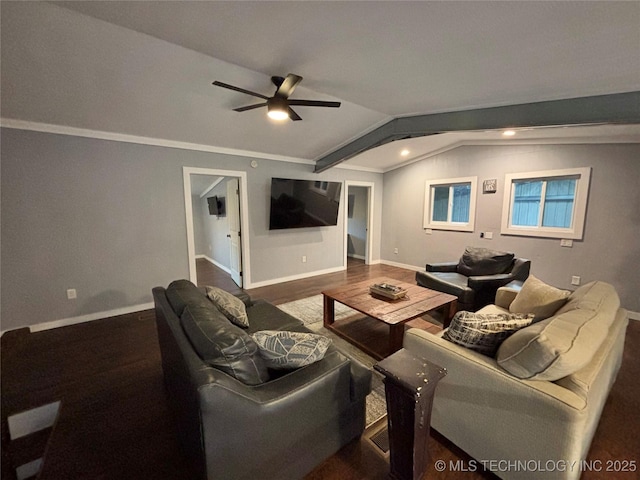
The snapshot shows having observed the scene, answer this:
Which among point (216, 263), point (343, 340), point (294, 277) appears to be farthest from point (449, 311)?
point (216, 263)

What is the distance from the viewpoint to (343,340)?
2801 millimetres

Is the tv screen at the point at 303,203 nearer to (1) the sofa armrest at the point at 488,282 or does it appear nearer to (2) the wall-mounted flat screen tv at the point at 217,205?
(2) the wall-mounted flat screen tv at the point at 217,205

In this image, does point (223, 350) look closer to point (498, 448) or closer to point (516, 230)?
point (498, 448)

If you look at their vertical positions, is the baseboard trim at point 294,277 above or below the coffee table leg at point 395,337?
below

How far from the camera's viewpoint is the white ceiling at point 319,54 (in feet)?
5.06

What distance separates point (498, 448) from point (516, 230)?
4121 mm

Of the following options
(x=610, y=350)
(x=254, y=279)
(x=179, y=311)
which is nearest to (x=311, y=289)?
(x=254, y=279)

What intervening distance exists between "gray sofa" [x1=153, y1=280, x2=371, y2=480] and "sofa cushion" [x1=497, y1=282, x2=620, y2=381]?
760 mm

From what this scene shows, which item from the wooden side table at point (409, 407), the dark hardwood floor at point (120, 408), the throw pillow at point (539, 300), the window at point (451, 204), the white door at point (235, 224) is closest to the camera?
the wooden side table at point (409, 407)

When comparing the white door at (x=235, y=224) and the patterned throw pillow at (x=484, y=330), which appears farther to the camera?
the white door at (x=235, y=224)

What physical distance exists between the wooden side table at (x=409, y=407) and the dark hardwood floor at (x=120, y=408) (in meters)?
0.23

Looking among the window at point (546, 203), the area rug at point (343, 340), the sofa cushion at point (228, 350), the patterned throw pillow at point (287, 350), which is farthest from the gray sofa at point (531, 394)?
the window at point (546, 203)

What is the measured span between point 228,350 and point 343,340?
5.97 feet

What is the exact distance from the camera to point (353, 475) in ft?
4.66
